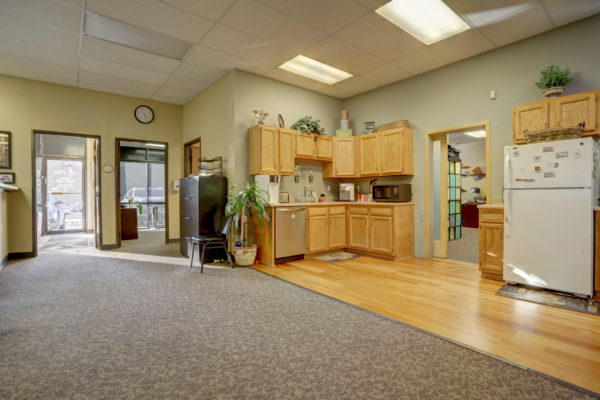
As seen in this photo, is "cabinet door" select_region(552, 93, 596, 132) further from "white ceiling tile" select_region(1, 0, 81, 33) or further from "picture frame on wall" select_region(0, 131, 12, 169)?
"picture frame on wall" select_region(0, 131, 12, 169)

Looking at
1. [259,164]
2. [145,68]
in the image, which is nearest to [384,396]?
[259,164]

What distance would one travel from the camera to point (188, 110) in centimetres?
643

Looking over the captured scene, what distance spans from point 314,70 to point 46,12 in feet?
11.4

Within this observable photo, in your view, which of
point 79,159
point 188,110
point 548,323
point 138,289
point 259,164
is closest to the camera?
point 548,323

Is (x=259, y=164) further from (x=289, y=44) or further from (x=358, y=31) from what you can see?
(x=358, y=31)

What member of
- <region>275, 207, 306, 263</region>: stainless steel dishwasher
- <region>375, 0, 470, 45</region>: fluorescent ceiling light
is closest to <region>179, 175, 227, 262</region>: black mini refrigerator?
<region>275, 207, 306, 263</region>: stainless steel dishwasher

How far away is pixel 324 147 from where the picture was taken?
18.1ft

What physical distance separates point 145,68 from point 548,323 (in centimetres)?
596

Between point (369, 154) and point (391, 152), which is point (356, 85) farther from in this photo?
point (391, 152)

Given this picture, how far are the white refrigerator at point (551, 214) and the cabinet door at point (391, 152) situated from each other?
1761 mm

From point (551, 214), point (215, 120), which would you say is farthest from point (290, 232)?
point (551, 214)

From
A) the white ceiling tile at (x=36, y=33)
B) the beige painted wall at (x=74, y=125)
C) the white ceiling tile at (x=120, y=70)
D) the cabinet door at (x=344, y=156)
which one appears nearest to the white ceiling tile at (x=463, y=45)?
the cabinet door at (x=344, y=156)

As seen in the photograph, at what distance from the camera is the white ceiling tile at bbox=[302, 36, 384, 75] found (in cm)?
405

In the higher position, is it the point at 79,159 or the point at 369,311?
the point at 79,159
